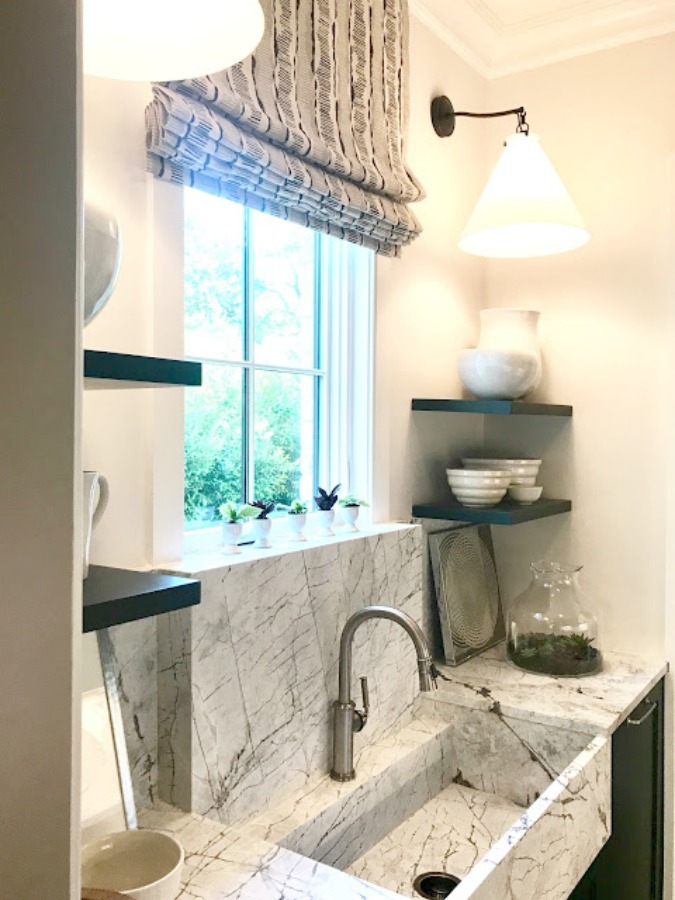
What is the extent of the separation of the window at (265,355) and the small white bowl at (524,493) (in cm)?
51

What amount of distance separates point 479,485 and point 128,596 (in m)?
1.35

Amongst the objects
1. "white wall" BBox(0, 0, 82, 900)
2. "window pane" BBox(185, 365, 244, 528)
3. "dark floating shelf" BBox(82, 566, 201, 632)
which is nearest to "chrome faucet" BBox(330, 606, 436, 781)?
"window pane" BBox(185, 365, 244, 528)

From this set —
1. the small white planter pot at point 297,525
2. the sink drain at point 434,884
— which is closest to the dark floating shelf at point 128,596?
the small white planter pot at point 297,525

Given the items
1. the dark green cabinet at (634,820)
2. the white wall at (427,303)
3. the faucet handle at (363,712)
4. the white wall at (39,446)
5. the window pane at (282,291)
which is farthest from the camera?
the white wall at (427,303)

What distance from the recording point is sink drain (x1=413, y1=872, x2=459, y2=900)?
146 centimetres

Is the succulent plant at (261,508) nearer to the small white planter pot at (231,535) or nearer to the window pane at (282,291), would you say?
the small white planter pot at (231,535)

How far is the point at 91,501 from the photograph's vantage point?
932 millimetres

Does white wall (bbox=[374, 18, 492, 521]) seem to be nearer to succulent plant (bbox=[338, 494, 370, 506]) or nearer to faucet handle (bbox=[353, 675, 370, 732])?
succulent plant (bbox=[338, 494, 370, 506])

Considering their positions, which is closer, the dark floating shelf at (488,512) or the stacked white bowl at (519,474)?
the dark floating shelf at (488,512)

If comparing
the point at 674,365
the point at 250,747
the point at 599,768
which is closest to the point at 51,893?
the point at 250,747

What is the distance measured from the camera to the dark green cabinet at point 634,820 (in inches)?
72.7

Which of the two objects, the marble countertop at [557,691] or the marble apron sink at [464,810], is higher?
the marble countertop at [557,691]

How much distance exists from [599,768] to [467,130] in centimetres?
180

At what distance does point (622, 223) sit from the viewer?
85.8 inches
